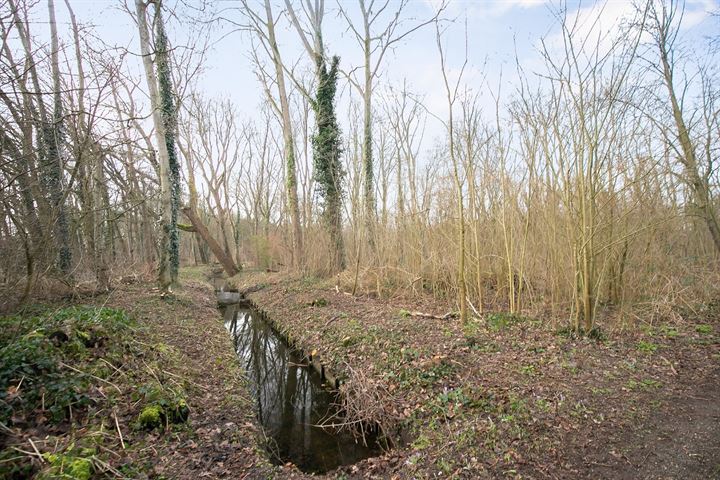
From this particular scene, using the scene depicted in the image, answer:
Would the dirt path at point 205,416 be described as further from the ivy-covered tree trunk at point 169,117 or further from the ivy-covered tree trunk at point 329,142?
the ivy-covered tree trunk at point 329,142

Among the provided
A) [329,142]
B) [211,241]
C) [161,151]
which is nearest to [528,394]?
[161,151]

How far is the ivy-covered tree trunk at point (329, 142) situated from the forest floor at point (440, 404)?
6.12m

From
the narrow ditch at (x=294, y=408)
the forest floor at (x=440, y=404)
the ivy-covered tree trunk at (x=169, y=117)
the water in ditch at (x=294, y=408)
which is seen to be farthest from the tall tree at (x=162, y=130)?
the forest floor at (x=440, y=404)

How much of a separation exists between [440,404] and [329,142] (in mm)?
9631

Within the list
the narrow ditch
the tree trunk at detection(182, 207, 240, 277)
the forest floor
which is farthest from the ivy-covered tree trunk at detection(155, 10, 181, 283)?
the tree trunk at detection(182, 207, 240, 277)

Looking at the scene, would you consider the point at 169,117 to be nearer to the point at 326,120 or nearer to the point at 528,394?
the point at 326,120

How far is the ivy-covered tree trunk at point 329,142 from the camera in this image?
1149 cm

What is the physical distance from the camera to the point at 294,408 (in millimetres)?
4836

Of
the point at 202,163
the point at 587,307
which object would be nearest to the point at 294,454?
the point at 587,307

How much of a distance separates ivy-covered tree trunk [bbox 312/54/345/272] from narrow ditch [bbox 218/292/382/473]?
456 cm

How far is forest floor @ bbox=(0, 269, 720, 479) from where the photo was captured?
2.69m

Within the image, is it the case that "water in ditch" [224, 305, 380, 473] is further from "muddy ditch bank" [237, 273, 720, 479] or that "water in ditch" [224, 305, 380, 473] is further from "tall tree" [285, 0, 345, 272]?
"tall tree" [285, 0, 345, 272]

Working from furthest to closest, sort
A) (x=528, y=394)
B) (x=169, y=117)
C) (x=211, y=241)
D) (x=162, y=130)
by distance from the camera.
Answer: (x=211, y=241) < (x=169, y=117) < (x=162, y=130) < (x=528, y=394)

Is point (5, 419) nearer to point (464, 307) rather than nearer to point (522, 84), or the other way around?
point (464, 307)
